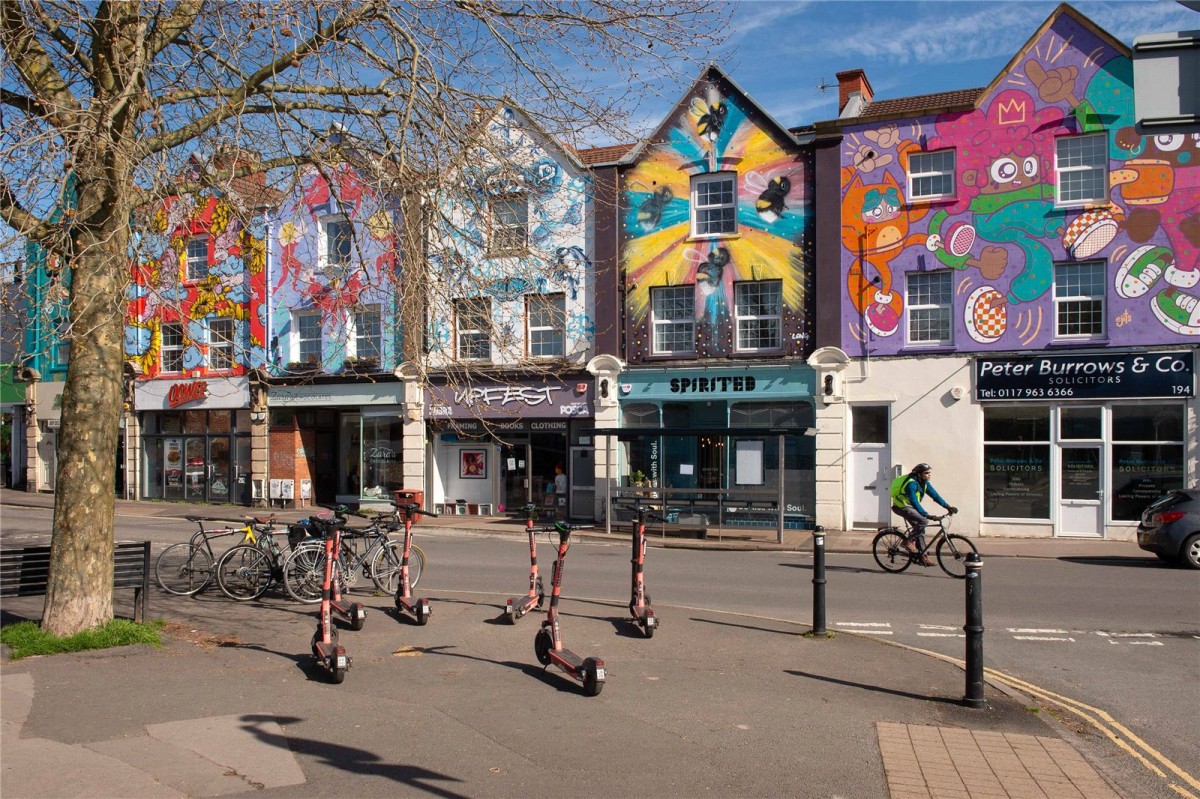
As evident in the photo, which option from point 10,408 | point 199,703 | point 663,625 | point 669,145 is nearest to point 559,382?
point 669,145

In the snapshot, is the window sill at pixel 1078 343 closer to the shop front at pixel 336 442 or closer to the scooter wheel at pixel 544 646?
the shop front at pixel 336 442

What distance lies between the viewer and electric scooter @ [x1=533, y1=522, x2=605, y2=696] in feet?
23.5

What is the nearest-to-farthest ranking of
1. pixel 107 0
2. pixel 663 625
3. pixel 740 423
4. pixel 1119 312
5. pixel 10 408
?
pixel 107 0
pixel 663 625
pixel 1119 312
pixel 740 423
pixel 10 408

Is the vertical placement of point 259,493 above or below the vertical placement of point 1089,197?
below

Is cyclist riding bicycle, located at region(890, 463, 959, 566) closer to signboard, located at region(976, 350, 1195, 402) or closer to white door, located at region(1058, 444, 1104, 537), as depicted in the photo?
signboard, located at region(976, 350, 1195, 402)

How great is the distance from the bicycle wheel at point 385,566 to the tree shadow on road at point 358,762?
5568 mm

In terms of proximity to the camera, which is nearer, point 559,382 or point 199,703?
point 199,703

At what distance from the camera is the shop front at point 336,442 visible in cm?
2800

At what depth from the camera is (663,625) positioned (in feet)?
32.9

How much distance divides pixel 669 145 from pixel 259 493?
51.5 ft

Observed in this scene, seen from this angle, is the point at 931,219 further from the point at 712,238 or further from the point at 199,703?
the point at 199,703

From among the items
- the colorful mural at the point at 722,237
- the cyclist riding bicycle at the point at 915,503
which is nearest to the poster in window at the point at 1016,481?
the colorful mural at the point at 722,237

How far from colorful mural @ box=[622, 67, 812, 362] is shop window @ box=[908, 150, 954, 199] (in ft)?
7.73

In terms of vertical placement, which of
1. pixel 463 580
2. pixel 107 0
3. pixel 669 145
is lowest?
pixel 463 580
